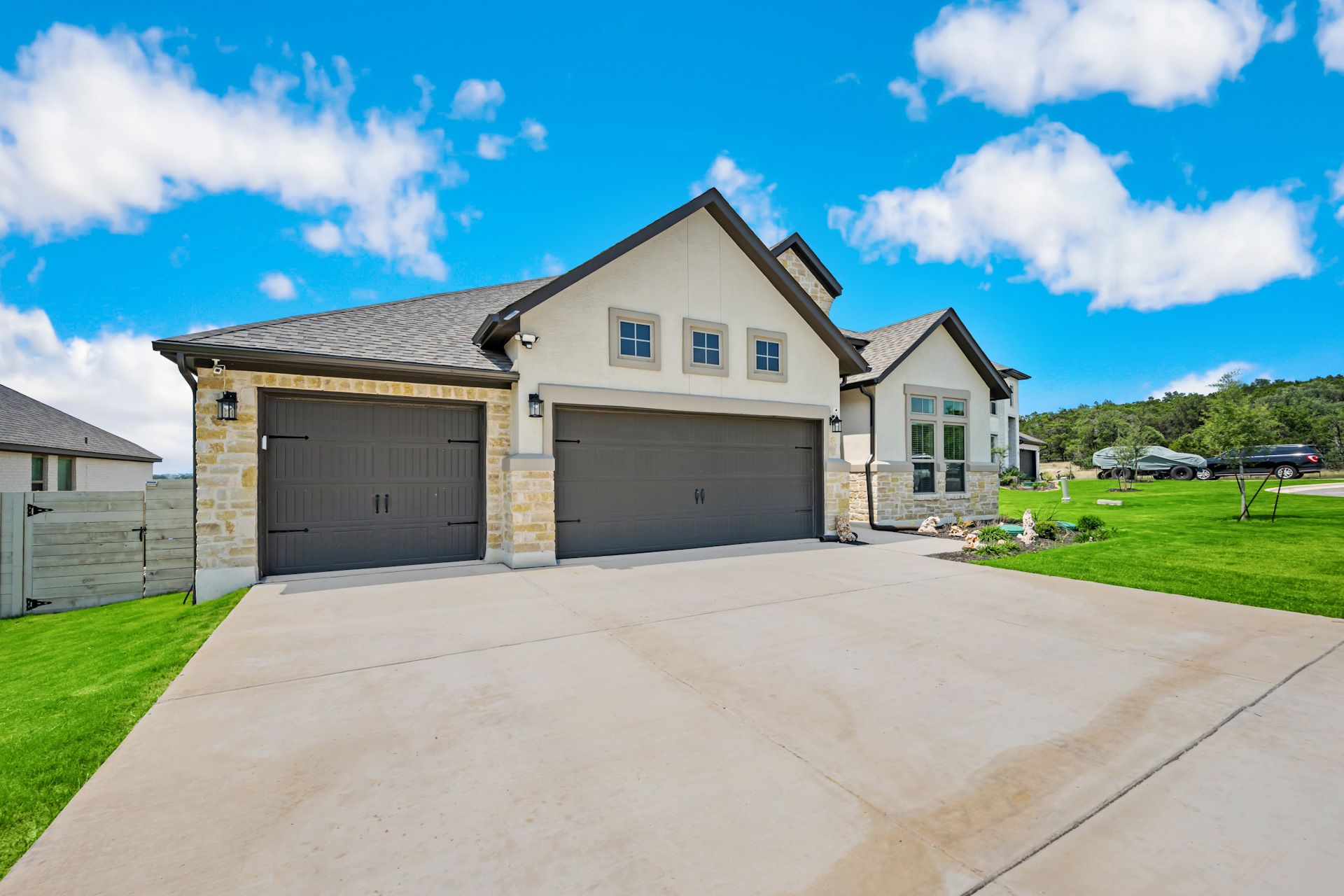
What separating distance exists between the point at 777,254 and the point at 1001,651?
12948 mm

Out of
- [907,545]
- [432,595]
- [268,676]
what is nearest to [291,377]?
[432,595]

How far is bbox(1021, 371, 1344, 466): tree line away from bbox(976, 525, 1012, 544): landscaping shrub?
14569mm

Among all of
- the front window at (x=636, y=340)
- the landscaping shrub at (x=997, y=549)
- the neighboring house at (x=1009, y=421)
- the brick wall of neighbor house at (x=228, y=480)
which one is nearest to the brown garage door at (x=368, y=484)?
the brick wall of neighbor house at (x=228, y=480)

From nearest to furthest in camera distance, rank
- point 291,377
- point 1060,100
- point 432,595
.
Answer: point 432,595 → point 291,377 → point 1060,100

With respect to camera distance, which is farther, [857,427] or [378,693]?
[857,427]

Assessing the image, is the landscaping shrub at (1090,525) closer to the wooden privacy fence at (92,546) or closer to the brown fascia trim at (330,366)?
the brown fascia trim at (330,366)

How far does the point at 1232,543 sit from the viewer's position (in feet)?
34.9

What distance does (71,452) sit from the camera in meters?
17.8

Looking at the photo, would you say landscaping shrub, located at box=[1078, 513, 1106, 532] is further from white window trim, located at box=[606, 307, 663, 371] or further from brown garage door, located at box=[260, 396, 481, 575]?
brown garage door, located at box=[260, 396, 481, 575]

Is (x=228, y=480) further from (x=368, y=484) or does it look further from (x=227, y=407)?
(x=368, y=484)

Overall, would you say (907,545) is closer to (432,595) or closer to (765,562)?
(765,562)

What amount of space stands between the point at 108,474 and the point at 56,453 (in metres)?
5.13

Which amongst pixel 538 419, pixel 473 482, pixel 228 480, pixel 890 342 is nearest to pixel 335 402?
pixel 228 480

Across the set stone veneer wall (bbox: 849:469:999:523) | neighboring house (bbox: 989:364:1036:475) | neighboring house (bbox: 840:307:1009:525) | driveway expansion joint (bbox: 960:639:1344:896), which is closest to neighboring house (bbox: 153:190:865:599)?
neighboring house (bbox: 840:307:1009:525)
